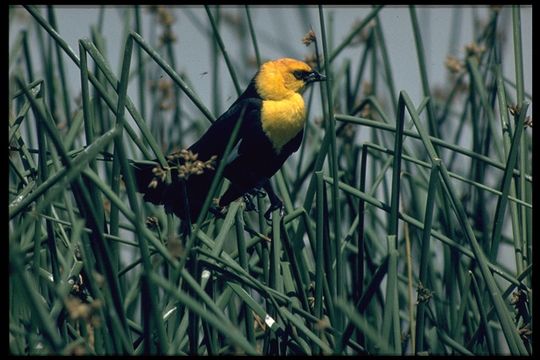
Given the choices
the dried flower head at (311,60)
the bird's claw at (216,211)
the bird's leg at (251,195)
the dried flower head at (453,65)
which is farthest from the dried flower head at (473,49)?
the bird's claw at (216,211)

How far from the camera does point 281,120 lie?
7.91ft

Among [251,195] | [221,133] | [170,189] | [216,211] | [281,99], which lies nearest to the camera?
[170,189]

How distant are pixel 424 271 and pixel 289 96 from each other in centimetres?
111

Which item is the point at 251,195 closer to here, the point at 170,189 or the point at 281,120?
the point at 281,120

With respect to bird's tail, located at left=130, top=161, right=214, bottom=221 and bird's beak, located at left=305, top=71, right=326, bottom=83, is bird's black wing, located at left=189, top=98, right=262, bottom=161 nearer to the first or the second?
bird's tail, located at left=130, top=161, right=214, bottom=221

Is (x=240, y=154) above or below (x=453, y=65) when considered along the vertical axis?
below

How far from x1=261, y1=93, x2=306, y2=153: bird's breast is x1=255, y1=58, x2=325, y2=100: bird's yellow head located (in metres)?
0.05

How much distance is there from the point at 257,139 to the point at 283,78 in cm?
29

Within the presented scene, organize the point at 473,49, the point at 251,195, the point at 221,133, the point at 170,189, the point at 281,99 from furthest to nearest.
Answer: the point at 473,49 < the point at 281,99 < the point at 251,195 < the point at 221,133 < the point at 170,189

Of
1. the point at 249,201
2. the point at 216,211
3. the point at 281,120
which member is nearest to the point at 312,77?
the point at 281,120

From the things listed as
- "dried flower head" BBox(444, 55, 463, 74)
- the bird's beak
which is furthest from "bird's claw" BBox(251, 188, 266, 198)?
"dried flower head" BBox(444, 55, 463, 74)

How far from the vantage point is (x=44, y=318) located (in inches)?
41.1

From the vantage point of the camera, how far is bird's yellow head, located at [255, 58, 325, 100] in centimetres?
251

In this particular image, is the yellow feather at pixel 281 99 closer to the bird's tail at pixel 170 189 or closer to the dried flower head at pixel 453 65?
the bird's tail at pixel 170 189
